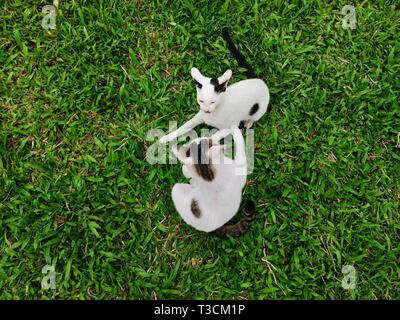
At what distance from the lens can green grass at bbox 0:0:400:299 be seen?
3025mm

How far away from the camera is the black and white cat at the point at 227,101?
2.80 meters

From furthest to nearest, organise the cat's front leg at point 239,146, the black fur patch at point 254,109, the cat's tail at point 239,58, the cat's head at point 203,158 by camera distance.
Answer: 1. the cat's tail at point 239,58
2. the black fur patch at point 254,109
3. the cat's front leg at point 239,146
4. the cat's head at point 203,158

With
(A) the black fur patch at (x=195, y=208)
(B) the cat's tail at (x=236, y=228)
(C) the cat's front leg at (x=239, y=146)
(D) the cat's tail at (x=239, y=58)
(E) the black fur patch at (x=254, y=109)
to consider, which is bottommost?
(B) the cat's tail at (x=236, y=228)

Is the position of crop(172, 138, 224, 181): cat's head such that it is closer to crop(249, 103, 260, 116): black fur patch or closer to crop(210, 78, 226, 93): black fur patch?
crop(210, 78, 226, 93): black fur patch

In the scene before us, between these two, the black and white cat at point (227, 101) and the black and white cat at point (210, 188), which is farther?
the black and white cat at point (227, 101)

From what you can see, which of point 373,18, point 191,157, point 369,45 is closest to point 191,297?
point 191,157

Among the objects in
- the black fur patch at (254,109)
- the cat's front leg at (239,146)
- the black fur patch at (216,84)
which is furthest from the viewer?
the black fur patch at (254,109)

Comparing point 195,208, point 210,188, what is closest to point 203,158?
point 210,188

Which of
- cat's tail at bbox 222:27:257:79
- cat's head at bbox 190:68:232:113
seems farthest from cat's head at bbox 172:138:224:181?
cat's tail at bbox 222:27:257:79

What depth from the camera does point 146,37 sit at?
12.1 ft

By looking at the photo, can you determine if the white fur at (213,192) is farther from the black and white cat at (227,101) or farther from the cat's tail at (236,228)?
the black and white cat at (227,101)

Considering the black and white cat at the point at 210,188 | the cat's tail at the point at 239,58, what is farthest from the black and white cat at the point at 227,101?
the black and white cat at the point at 210,188

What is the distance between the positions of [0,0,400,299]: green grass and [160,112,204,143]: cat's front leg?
0.16 m

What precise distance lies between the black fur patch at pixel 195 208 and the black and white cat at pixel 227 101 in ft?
2.37
